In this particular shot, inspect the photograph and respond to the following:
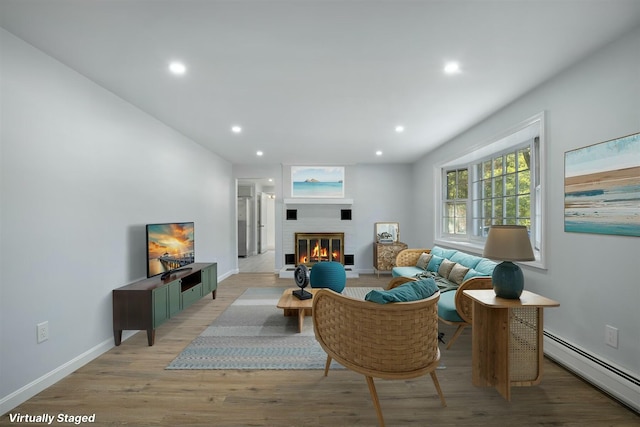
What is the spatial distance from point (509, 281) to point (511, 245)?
0.26m

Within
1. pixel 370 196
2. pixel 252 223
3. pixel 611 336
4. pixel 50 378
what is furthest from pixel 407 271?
pixel 252 223

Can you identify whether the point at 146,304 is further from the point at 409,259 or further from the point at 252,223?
the point at 252,223

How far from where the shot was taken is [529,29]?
1.75 meters

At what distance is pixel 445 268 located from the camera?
3547 mm

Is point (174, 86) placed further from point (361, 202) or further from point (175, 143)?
point (361, 202)

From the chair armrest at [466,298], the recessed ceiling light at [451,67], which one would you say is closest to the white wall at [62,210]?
the recessed ceiling light at [451,67]

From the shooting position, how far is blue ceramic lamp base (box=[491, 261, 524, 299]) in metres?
1.95

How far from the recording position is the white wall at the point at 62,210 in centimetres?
183

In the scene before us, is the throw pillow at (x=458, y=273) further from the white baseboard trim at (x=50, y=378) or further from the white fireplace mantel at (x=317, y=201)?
the white baseboard trim at (x=50, y=378)

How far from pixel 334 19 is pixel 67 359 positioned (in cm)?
324

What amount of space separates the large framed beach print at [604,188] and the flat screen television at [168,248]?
13.2 feet

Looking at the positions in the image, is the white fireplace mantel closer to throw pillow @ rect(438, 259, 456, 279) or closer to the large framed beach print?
throw pillow @ rect(438, 259, 456, 279)

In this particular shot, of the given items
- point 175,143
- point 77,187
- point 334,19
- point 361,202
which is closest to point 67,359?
point 77,187

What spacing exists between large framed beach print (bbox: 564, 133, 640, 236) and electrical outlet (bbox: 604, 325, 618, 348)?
2.27 ft
